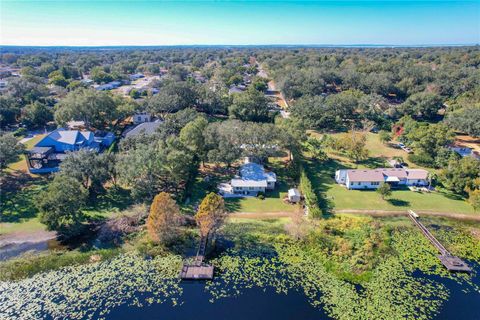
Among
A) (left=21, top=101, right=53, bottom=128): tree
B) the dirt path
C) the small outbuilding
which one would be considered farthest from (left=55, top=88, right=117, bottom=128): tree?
the dirt path

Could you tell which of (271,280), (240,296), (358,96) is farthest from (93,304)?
(358,96)

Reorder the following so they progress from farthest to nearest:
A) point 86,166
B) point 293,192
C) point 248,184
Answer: point 248,184 → point 293,192 → point 86,166

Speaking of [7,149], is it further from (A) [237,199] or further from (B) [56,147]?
(A) [237,199]

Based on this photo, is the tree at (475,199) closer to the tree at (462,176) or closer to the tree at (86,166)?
the tree at (462,176)

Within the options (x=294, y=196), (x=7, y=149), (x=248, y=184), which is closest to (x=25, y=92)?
(x=7, y=149)

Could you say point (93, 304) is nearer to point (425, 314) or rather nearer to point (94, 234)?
point (94, 234)

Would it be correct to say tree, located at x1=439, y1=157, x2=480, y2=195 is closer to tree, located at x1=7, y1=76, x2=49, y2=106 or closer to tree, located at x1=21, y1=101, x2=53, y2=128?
tree, located at x1=21, y1=101, x2=53, y2=128
